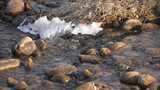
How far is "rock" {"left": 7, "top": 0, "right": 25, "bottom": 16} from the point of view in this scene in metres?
10.6

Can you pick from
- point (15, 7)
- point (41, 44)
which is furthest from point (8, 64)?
point (15, 7)

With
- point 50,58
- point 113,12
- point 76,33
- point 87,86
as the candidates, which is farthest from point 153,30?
point 87,86

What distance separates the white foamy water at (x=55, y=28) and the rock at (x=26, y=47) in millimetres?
997

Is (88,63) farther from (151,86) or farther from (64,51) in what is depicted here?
(151,86)

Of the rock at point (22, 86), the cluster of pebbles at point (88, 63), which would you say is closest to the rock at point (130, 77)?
the cluster of pebbles at point (88, 63)

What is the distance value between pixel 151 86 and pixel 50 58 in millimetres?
2036

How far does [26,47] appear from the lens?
8.30 m

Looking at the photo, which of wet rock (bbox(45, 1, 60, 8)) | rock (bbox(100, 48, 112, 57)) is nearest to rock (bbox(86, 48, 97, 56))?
rock (bbox(100, 48, 112, 57))

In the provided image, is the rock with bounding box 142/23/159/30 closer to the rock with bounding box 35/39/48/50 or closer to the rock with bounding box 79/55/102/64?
the rock with bounding box 79/55/102/64

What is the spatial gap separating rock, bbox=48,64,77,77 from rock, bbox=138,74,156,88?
3.73 feet

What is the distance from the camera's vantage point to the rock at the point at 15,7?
10.6 meters

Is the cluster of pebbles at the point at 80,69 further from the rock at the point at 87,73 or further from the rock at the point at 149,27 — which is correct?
the rock at the point at 149,27

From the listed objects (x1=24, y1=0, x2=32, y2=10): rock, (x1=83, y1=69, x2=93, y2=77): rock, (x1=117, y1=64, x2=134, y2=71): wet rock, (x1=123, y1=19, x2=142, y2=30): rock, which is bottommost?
(x1=117, y1=64, x2=134, y2=71): wet rock

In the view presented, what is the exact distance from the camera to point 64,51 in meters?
8.60
